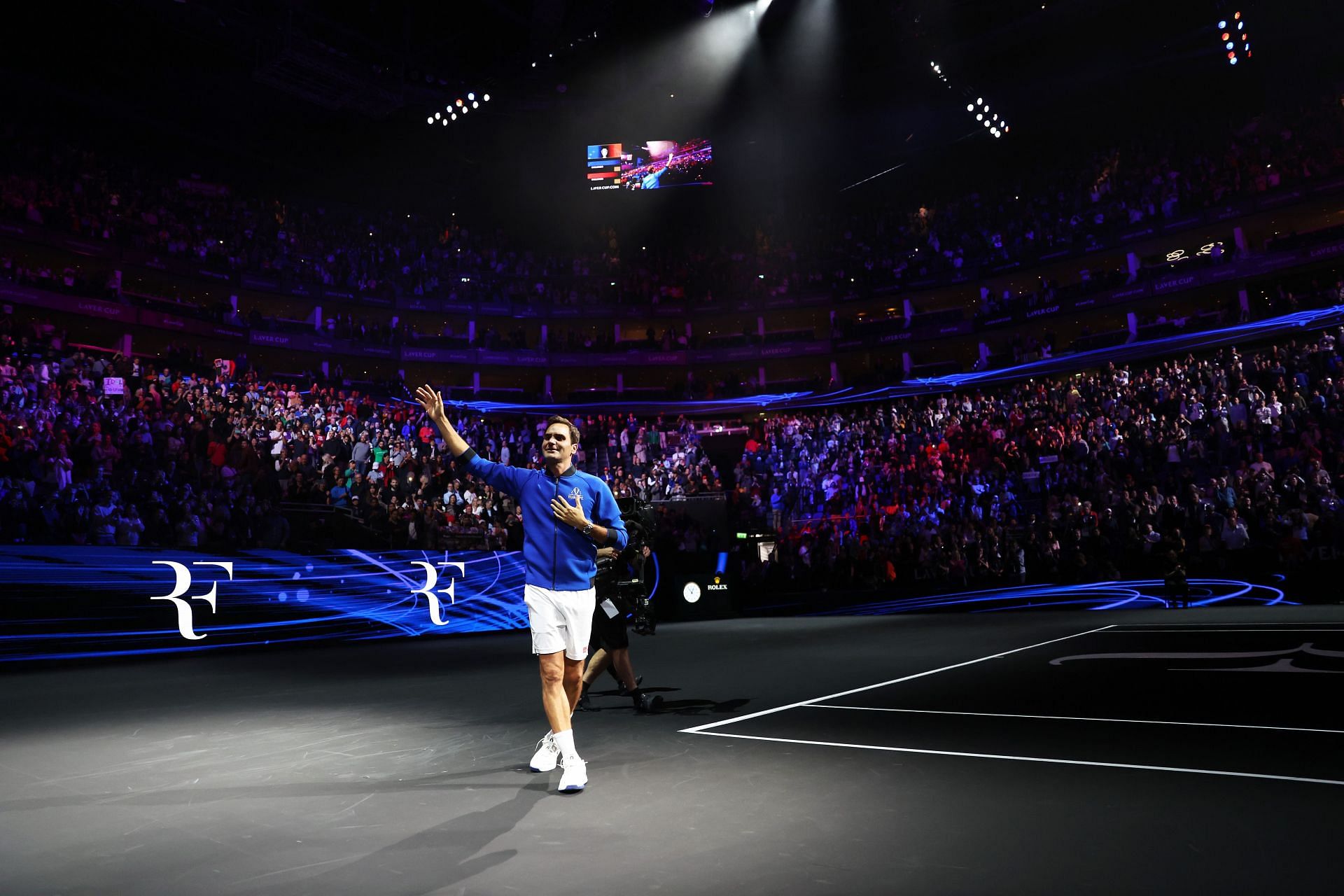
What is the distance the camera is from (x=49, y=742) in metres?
5.69

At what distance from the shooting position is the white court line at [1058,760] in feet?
11.8

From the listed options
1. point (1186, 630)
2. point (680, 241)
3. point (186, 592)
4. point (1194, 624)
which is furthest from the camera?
point (680, 241)

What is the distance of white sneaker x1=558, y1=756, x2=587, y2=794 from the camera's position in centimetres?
386

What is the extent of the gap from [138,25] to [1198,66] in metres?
35.5

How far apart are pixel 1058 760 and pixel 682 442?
2579 cm

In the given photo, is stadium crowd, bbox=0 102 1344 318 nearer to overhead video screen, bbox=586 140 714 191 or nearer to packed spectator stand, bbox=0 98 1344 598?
packed spectator stand, bbox=0 98 1344 598

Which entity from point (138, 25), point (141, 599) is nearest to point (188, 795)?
point (141, 599)

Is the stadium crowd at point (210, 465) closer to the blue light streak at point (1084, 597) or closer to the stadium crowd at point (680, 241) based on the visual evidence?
the blue light streak at point (1084, 597)

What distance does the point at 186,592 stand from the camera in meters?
11.9

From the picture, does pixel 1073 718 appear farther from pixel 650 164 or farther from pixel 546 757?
pixel 650 164

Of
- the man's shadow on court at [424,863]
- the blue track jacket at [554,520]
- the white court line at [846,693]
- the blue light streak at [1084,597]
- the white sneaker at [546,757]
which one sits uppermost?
the blue track jacket at [554,520]

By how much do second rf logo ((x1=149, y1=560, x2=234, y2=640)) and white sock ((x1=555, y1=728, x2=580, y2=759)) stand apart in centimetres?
1002

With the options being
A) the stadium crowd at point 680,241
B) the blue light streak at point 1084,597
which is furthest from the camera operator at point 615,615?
the stadium crowd at point 680,241

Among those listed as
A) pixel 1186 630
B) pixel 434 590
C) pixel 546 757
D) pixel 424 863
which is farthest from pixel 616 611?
pixel 434 590
